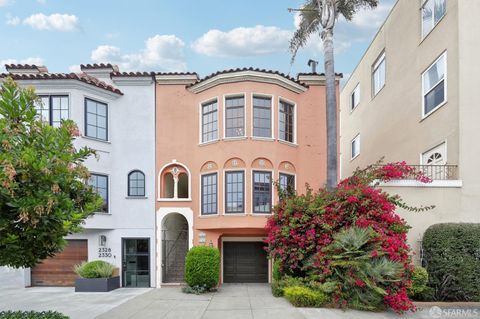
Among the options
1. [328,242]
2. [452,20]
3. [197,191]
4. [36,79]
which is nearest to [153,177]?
[197,191]

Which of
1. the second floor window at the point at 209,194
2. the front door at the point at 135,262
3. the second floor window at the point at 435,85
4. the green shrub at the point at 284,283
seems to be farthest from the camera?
the front door at the point at 135,262

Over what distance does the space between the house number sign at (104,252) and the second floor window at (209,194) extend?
14.9 feet

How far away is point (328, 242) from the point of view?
9.78m

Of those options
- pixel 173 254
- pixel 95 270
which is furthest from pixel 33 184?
pixel 173 254

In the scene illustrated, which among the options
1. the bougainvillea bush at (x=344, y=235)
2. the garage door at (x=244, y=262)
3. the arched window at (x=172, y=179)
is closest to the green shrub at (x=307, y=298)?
the bougainvillea bush at (x=344, y=235)

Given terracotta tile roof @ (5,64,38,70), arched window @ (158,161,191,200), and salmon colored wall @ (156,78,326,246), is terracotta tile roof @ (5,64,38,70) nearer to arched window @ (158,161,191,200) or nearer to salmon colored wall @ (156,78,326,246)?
salmon colored wall @ (156,78,326,246)

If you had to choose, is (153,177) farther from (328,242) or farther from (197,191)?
(328,242)

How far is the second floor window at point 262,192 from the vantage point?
503 inches

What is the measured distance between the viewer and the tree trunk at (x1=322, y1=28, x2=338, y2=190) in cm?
1188

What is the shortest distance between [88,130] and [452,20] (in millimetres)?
14767

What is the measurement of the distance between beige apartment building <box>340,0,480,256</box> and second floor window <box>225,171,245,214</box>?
18.2 ft

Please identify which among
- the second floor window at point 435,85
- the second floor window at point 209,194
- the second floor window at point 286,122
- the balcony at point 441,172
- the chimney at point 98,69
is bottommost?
the second floor window at point 209,194

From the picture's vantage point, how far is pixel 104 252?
13711 mm

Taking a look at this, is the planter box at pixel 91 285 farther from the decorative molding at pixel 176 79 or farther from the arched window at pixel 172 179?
the decorative molding at pixel 176 79
